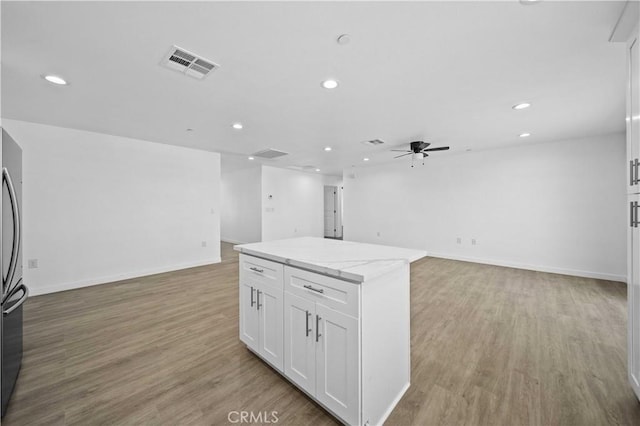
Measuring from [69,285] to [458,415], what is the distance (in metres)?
5.24

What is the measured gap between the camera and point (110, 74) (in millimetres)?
2189

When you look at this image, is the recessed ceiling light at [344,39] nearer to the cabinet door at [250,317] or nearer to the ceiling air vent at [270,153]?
the cabinet door at [250,317]

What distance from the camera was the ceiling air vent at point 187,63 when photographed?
6.27 ft

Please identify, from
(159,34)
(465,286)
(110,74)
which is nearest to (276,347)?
(159,34)

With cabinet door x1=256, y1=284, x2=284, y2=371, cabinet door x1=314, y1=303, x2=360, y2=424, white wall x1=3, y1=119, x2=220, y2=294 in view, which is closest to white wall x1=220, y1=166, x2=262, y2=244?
white wall x1=3, y1=119, x2=220, y2=294

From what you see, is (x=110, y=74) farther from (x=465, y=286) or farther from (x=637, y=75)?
(x=465, y=286)

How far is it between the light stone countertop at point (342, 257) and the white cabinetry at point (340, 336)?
54 mm

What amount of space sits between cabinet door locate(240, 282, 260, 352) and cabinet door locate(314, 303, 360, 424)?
0.68m

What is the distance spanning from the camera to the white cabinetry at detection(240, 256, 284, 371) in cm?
172

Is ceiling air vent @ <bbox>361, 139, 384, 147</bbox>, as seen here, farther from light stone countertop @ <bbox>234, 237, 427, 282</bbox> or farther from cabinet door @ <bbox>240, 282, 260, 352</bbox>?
cabinet door @ <bbox>240, 282, 260, 352</bbox>

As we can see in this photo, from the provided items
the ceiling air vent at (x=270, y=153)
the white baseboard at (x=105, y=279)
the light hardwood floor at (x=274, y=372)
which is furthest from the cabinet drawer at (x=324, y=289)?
the white baseboard at (x=105, y=279)

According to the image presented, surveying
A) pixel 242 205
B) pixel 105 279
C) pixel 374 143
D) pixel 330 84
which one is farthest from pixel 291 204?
pixel 330 84

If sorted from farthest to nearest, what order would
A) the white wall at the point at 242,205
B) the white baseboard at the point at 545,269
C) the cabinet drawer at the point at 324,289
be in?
the white wall at the point at 242,205
the white baseboard at the point at 545,269
the cabinet drawer at the point at 324,289

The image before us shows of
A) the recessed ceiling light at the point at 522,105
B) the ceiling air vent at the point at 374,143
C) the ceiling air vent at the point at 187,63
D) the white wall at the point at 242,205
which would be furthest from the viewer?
the white wall at the point at 242,205
